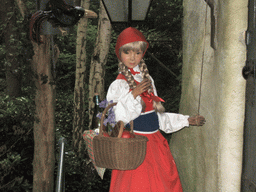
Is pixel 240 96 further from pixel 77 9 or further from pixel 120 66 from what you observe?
pixel 77 9

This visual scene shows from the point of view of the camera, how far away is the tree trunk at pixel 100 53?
19.5 ft

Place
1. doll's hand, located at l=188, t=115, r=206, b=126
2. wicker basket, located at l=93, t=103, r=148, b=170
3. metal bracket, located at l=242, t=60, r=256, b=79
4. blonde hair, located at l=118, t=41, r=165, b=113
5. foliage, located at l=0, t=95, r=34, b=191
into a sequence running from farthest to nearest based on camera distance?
foliage, located at l=0, t=95, r=34, b=191 → doll's hand, located at l=188, t=115, r=206, b=126 → blonde hair, located at l=118, t=41, r=165, b=113 → wicker basket, located at l=93, t=103, r=148, b=170 → metal bracket, located at l=242, t=60, r=256, b=79

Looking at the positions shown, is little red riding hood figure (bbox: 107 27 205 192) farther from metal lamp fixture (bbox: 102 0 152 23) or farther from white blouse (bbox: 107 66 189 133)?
metal lamp fixture (bbox: 102 0 152 23)

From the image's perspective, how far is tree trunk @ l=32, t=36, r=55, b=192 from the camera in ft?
11.9

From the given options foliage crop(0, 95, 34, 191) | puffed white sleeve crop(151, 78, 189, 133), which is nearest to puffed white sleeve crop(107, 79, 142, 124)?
puffed white sleeve crop(151, 78, 189, 133)

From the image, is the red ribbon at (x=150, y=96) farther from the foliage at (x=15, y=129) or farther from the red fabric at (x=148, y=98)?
the foliage at (x=15, y=129)

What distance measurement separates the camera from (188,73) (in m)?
3.28

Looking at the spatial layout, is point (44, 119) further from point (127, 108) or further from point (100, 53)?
Result: point (100, 53)

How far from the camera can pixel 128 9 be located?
2910 millimetres

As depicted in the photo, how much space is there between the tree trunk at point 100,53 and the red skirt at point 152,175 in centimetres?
364

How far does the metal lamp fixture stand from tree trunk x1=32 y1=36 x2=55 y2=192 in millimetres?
973

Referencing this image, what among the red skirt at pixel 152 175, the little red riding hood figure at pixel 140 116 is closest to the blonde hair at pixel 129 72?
the little red riding hood figure at pixel 140 116

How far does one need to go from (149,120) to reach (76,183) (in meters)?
4.25

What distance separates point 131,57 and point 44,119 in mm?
1693
